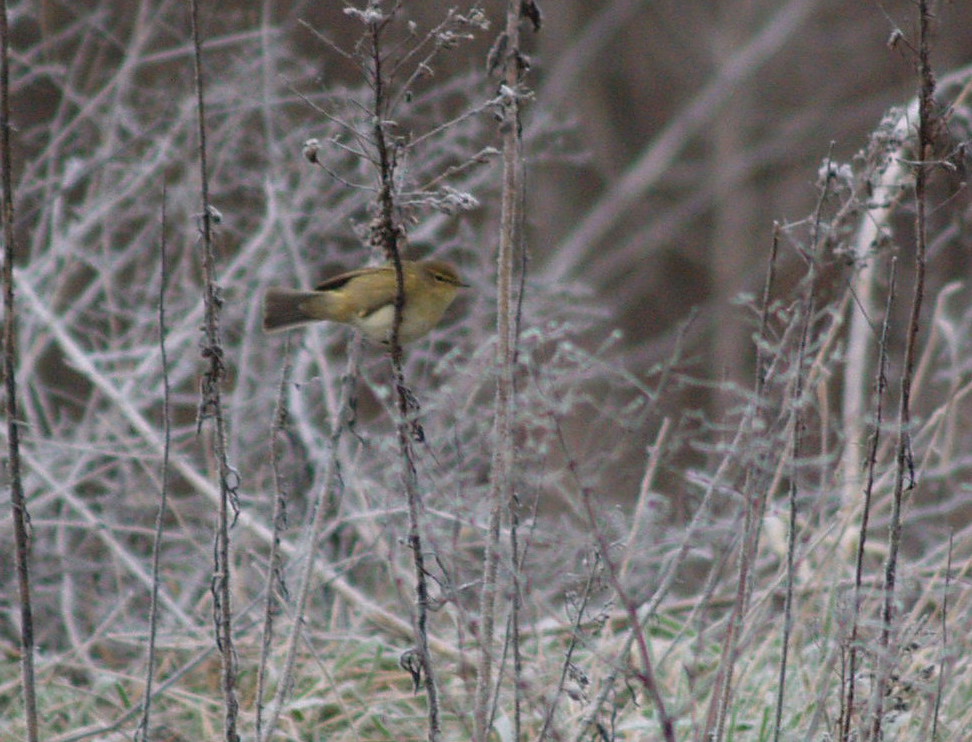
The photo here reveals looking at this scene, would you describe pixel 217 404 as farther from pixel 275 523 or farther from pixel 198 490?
pixel 198 490

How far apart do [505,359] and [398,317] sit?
0.19 meters

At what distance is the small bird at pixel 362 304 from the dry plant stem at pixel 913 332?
1.10 metres

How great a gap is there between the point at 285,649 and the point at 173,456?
781mm

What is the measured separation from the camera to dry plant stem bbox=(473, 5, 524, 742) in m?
2.19

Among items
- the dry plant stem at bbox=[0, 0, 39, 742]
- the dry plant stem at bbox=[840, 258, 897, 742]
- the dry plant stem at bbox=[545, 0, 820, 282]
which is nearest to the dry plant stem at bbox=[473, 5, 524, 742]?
the dry plant stem at bbox=[840, 258, 897, 742]

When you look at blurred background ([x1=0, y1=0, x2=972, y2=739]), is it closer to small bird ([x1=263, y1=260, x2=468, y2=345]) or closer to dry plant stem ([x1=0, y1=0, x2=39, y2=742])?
small bird ([x1=263, y1=260, x2=468, y2=345])

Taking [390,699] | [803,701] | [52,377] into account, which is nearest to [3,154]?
[390,699]

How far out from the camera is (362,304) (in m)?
2.97

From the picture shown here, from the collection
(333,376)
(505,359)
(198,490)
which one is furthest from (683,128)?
(505,359)

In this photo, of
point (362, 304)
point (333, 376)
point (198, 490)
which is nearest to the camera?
point (362, 304)

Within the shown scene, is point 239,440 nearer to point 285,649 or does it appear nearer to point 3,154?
point 285,649

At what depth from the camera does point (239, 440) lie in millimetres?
4914

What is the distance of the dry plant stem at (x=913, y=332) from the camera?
208 centimetres

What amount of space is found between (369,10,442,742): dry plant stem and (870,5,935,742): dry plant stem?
715 millimetres
